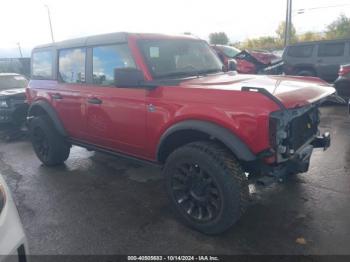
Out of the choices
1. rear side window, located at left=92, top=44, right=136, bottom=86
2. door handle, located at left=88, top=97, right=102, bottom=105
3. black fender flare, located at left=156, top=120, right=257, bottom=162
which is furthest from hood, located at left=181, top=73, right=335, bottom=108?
door handle, located at left=88, top=97, right=102, bottom=105

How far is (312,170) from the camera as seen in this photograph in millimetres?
4660

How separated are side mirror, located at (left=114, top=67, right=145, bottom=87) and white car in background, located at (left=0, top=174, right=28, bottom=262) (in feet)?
5.14

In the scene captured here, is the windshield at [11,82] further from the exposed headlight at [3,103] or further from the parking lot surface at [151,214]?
the parking lot surface at [151,214]

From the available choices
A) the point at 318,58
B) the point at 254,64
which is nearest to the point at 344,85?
the point at 254,64

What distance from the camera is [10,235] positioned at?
6.45ft

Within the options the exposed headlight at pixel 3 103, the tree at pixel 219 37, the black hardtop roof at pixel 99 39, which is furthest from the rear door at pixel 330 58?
the tree at pixel 219 37

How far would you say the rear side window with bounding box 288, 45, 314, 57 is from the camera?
1133 cm

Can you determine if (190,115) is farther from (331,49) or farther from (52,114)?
(331,49)

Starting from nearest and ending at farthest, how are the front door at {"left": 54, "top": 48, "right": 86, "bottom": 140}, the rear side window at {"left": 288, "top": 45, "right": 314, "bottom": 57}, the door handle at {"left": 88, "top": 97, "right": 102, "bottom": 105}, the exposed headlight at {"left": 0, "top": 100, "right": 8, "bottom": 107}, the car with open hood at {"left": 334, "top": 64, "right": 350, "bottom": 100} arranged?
the door handle at {"left": 88, "top": 97, "right": 102, "bottom": 105} < the front door at {"left": 54, "top": 48, "right": 86, "bottom": 140} < the car with open hood at {"left": 334, "top": 64, "right": 350, "bottom": 100} < the exposed headlight at {"left": 0, "top": 100, "right": 8, "bottom": 107} < the rear side window at {"left": 288, "top": 45, "right": 314, "bottom": 57}

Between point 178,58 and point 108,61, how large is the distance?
858 millimetres

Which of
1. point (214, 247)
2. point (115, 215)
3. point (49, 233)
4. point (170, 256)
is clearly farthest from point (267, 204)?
point (49, 233)

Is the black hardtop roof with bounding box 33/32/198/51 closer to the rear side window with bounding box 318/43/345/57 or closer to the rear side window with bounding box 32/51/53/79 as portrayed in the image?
the rear side window with bounding box 32/51/53/79

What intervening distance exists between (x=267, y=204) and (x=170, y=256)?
4.59ft

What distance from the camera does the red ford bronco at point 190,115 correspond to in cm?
284
